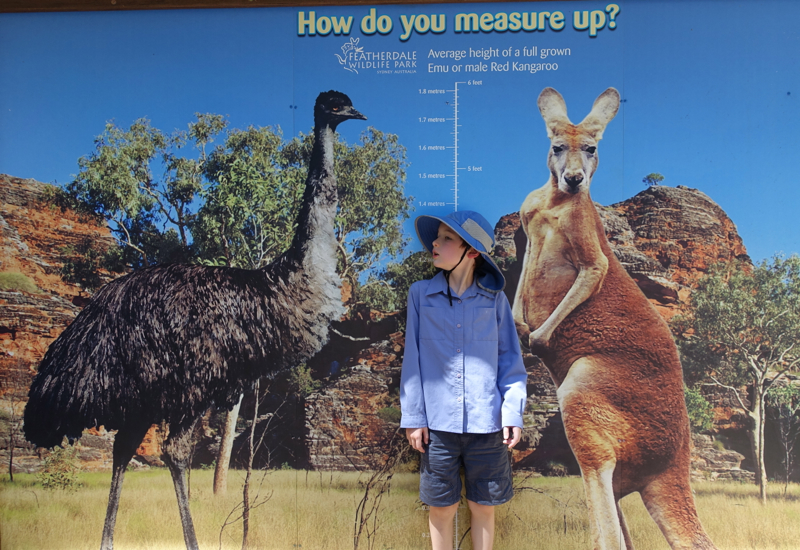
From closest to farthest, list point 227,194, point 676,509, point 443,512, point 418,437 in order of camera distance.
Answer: point 418,437 → point 443,512 → point 676,509 → point 227,194

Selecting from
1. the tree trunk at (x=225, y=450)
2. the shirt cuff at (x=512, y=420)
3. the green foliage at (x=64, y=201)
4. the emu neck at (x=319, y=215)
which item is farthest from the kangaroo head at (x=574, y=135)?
the green foliage at (x=64, y=201)

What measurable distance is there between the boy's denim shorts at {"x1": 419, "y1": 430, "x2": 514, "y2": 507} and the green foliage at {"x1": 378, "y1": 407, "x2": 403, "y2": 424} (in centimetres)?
63

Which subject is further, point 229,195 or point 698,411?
point 229,195

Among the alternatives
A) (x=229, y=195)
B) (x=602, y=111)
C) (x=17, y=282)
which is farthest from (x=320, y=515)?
(x=602, y=111)

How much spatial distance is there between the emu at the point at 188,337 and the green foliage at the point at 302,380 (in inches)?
2.5

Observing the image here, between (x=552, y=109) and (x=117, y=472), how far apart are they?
3.86m

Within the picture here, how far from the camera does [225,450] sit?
387 cm

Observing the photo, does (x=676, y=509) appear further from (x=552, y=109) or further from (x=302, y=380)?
(x=552, y=109)

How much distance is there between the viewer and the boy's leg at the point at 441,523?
10.5ft

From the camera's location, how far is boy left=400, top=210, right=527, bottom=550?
3127 millimetres

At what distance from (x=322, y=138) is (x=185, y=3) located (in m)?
1.35

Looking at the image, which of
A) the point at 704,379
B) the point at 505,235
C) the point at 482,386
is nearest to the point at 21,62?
the point at 505,235

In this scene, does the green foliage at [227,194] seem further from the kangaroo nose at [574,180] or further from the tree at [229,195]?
the kangaroo nose at [574,180]

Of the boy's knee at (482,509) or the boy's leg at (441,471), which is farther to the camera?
the boy's knee at (482,509)
